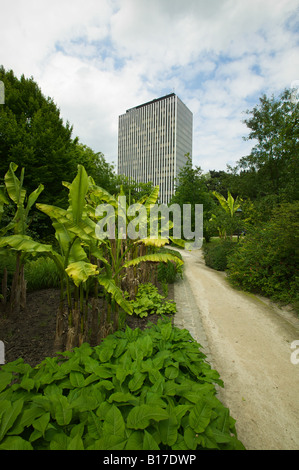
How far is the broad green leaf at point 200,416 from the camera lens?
1.19m

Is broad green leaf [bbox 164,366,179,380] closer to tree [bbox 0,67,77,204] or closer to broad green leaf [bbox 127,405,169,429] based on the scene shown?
broad green leaf [bbox 127,405,169,429]

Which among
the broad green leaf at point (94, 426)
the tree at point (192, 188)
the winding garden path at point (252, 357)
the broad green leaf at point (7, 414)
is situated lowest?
the winding garden path at point (252, 357)

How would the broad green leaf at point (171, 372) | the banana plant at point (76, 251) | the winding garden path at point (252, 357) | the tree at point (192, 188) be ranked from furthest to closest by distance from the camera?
the tree at point (192, 188)
the banana plant at point (76, 251)
the winding garden path at point (252, 357)
the broad green leaf at point (171, 372)

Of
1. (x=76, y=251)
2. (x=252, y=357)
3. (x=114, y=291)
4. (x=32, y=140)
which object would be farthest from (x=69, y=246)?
(x=32, y=140)

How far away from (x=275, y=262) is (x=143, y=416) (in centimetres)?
614

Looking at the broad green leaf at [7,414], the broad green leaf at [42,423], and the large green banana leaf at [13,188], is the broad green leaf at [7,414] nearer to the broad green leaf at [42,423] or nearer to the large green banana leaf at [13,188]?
the broad green leaf at [42,423]

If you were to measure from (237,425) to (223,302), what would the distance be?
3788mm

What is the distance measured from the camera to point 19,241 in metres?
2.40

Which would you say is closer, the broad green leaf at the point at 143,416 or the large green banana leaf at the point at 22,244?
the broad green leaf at the point at 143,416

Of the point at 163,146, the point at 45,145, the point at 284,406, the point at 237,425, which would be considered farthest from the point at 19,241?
the point at 163,146

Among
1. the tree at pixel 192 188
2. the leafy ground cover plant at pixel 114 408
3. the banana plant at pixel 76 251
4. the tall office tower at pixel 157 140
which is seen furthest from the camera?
the tall office tower at pixel 157 140

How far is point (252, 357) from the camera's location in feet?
10.3

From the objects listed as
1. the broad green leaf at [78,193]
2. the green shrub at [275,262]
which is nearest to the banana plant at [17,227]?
the broad green leaf at [78,193]

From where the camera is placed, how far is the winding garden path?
6.57 feet
